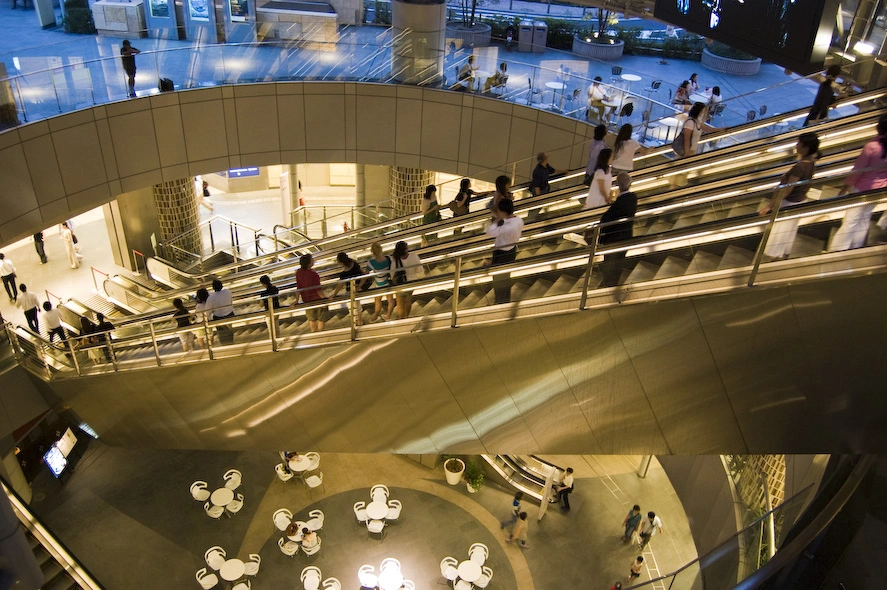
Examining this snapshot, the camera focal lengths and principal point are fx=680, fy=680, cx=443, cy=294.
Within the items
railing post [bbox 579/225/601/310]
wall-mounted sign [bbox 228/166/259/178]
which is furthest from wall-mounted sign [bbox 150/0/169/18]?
railing post [bbox 579/225/601/310]

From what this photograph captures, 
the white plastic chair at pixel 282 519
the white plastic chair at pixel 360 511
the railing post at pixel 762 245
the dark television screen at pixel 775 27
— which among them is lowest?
the white plastic chair at pixel 282 519

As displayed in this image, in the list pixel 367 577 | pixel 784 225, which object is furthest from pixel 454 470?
pixel 784 225

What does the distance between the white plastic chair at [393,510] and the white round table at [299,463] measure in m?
1.93

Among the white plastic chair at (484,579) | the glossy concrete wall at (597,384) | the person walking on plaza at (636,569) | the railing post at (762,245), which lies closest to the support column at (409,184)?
the white plastic chair at (484,579)

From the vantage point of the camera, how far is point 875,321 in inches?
200

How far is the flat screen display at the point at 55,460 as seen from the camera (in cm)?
1305

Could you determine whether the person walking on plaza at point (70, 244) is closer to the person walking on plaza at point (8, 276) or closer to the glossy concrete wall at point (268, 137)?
the person walking on plaza at point (8, 276)

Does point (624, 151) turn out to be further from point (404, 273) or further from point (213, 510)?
point (213, 510)

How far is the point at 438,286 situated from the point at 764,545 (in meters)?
4.06

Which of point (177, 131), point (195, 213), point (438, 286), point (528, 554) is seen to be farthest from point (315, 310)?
point (195, 213)

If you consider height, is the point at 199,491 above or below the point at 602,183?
below

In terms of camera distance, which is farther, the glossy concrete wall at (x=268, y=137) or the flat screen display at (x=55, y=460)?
the flat screen display at (x=55, y=460)

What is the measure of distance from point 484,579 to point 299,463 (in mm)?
4390

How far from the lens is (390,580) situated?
11.0 m
